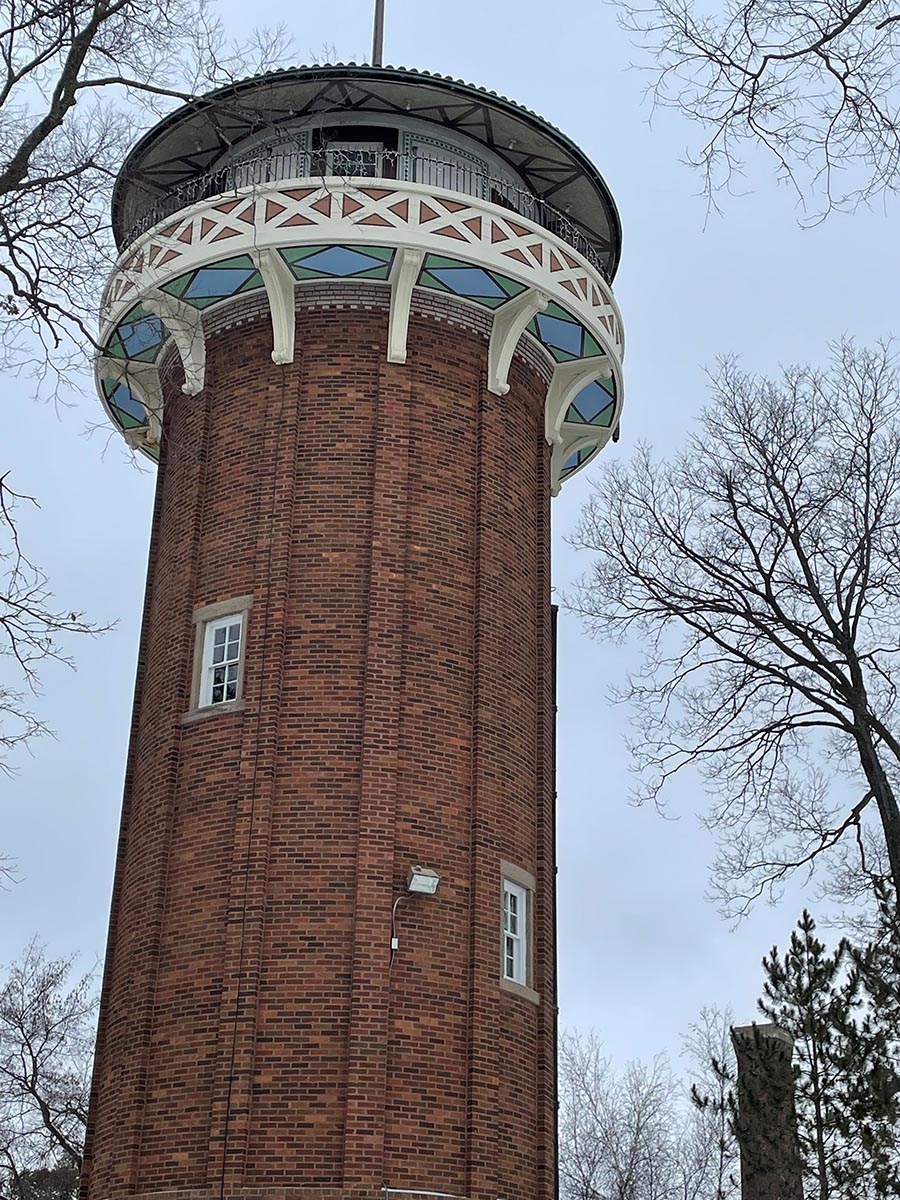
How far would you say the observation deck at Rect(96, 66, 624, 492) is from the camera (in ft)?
68.8

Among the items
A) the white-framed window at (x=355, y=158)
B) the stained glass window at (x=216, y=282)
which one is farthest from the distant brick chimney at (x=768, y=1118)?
the white-framed window at (x=355, y=158)

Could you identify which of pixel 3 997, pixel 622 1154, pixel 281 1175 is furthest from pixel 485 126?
pixel 622 1154

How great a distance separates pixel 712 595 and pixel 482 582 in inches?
121

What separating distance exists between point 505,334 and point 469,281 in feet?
3.42

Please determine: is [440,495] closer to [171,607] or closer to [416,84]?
[171,607]

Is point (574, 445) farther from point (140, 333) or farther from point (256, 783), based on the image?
point (256, 783)

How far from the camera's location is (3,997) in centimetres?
3638

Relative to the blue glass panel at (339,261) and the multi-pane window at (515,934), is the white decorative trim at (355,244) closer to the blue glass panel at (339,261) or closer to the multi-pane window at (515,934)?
the blue glass panel at (339,261)

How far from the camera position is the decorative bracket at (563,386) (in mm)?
23750

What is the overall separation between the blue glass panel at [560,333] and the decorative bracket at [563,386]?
32 centimetres

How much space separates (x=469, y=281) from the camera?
21672mm

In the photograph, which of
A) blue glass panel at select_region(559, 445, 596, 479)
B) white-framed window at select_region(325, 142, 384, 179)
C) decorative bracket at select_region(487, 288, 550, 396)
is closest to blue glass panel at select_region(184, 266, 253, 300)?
white-framed window at select_region(325, 142, 384, 179)

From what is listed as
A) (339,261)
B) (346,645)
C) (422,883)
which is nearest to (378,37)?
(339,261)

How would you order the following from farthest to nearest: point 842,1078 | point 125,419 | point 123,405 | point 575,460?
point 575,460 < point 125,419 < point 123,405 < point 842,1078
